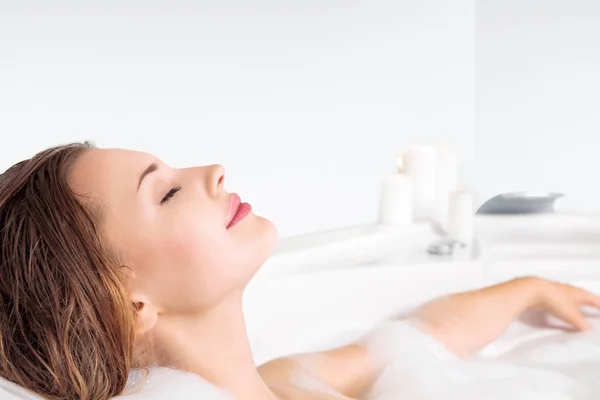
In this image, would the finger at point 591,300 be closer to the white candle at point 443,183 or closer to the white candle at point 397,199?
the white candle at point 397,199

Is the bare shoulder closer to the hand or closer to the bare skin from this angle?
the bare skin

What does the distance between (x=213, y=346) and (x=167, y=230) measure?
0.57ft

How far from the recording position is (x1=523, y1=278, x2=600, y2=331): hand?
1.51m

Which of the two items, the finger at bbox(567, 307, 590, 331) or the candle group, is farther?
the candle group

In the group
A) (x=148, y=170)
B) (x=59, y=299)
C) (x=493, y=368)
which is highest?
(x=148, y=170)

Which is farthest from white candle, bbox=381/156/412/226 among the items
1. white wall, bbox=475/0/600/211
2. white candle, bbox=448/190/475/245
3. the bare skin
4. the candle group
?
the bare skin

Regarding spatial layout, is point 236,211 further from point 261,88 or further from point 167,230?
point 261,88

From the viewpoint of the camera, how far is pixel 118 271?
2.71 feet

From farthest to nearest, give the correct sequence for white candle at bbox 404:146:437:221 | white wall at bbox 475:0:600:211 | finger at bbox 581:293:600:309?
white wall at bbox 475:0:600:211
white candle at bbox 404:146:437:221
finger at bbox 581:293:600:309

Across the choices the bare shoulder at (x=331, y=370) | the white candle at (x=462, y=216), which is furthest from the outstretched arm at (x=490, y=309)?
the white candle at (x=462, y=216)

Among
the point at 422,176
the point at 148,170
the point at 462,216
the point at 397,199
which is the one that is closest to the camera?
the point at 148,170

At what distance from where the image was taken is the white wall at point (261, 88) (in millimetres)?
1422

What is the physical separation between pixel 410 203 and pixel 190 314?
1.28 m

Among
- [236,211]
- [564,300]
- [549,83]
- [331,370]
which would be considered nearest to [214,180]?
[236,211]
